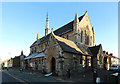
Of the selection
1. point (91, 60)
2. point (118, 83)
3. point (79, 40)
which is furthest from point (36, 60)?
point (118, 83)

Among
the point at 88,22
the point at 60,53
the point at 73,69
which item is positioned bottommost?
the point at 73,69

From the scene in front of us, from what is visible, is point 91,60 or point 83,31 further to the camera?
point 83,31

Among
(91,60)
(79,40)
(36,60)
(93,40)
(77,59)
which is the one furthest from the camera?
(93,40)

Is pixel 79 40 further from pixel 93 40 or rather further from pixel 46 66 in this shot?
pixel 46 66

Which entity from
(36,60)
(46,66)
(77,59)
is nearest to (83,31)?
(77,59)

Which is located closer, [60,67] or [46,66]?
[60,67]

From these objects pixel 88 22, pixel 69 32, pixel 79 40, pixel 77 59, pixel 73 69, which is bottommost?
pixel 73 69

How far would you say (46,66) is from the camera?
2386 cm

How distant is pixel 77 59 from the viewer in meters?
22.8

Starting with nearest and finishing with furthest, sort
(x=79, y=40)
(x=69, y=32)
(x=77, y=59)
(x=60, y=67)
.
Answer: (x=60, y=67) → (x=77, y=59) → (x=79, y=40) → (x=69, y=32)

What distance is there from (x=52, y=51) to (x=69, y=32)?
12.9 meters

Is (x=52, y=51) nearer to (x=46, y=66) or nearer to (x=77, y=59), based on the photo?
(x=46, y=66)

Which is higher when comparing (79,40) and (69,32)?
(69,32)

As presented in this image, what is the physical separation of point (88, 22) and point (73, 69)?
22419mm
